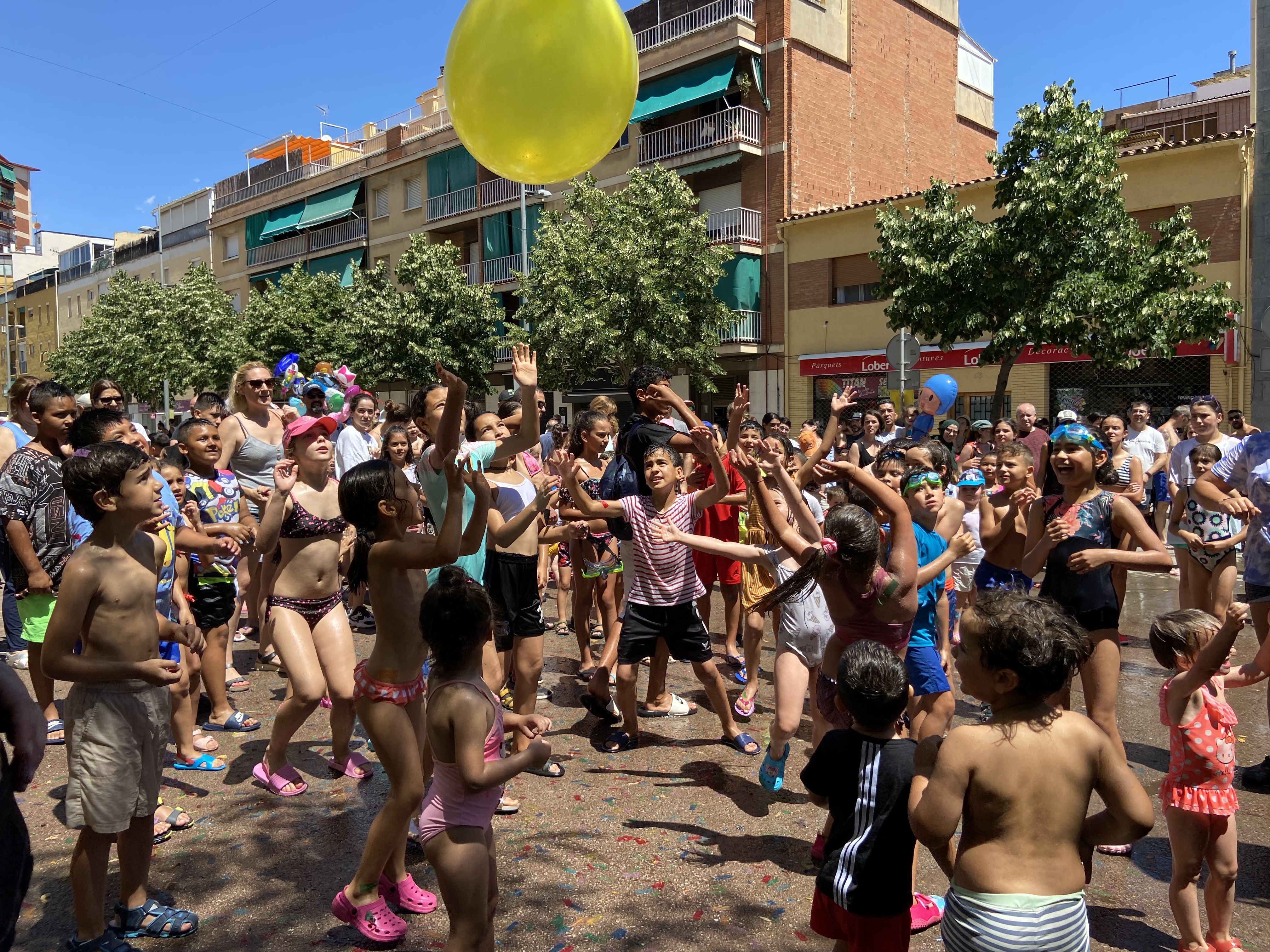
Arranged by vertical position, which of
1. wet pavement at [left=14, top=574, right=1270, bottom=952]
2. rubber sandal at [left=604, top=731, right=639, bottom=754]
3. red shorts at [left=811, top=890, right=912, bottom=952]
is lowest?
wet pavement at [left=14, top=574, right=1270, bottom=952]

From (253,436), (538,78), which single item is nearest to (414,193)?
(253,436)

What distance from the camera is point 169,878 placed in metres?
3.56

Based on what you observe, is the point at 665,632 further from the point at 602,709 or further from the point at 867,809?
the point at 867,809

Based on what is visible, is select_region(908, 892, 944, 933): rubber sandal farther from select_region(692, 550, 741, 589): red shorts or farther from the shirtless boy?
select_region(692, 550, 741, 589): red shorts

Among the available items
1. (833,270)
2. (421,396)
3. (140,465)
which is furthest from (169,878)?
(833,270)

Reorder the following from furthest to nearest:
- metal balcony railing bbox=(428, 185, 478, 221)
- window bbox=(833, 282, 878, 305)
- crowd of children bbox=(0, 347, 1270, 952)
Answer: metal balcony railing bbox=(428, 185, 478, 221), window bbox=(833, 282, 878, 305), crowd of children bbox=(0, 347, 1270, 952)

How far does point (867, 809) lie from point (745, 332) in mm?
23797

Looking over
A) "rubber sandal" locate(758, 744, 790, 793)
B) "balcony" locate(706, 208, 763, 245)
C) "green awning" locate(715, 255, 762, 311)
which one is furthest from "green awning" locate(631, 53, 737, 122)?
"rubber sandal" locate(758, 744, 790, 793)

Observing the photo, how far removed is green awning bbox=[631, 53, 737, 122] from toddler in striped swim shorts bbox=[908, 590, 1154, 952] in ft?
82.0

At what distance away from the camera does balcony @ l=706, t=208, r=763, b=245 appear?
25.2 m

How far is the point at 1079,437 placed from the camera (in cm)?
420

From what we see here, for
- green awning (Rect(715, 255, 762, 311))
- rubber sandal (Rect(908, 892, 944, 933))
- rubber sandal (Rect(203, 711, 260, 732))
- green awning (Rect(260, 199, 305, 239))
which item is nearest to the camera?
rubber sandal (Rect(908, 892, 944, 933))

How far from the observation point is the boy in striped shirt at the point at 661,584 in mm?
4797

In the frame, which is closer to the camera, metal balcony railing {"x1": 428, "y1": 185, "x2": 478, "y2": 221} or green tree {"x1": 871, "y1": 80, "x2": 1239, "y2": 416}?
green tree {"x1": 871, "y1": 80, "x2": 1239, "y2": 416}
